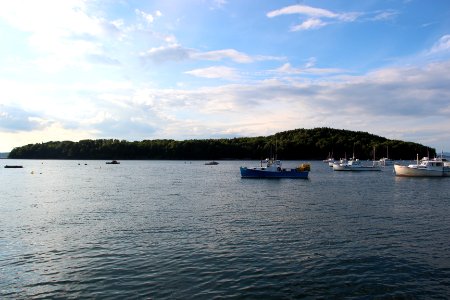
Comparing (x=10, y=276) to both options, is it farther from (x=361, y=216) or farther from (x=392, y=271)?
(x=361, y=216)

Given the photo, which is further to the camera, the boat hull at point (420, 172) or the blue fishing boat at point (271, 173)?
the boat hull at point (420, 172)

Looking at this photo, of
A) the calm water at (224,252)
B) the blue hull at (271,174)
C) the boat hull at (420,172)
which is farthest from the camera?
the boat hull at (420,172)

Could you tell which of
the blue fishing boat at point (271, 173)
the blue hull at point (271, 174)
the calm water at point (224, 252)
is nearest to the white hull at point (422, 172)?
the blue fishing boat at point (271, 173)

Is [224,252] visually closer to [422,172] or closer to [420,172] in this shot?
[420,172]

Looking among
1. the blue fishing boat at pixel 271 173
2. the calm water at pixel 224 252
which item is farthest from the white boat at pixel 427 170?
the calm water at pixel 224 252

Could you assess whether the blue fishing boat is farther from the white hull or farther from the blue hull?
the white hull

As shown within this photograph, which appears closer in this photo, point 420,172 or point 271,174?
point 271,174

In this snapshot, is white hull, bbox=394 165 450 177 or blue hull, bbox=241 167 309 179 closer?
blue hull, bbox=241 167 309 179

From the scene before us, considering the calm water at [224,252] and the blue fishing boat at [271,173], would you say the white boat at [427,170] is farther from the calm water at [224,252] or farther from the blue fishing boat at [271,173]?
the calm water at [224,252]

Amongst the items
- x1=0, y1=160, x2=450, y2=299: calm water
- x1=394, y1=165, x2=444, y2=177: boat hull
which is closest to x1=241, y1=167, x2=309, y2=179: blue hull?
x1=394, y1=165, x2=444, y2=177: boat hull

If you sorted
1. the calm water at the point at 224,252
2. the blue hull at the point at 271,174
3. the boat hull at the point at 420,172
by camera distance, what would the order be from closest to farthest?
the calm water at the point at 224,252, the blue hull at the point at 271,174, the boat hull at the point at 420,172

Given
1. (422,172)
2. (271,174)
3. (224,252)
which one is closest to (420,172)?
(422,172)

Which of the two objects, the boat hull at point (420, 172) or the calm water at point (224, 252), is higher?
the boat hull at point (420, 172)

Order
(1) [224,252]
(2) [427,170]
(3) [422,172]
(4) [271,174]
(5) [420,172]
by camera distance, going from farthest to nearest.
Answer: (5) [420,172] → (3) [422,172] → (2) [427,170] → (4) [271,174] → (1) [224,252]
